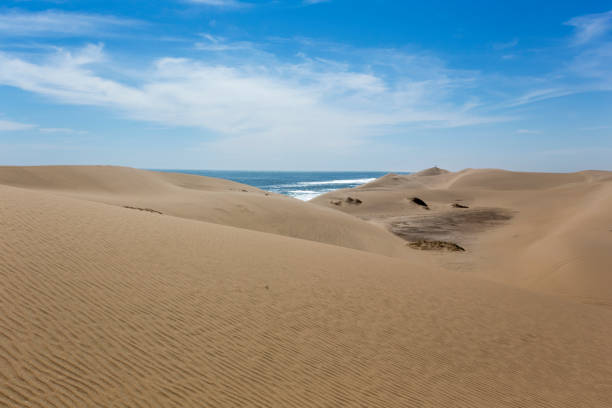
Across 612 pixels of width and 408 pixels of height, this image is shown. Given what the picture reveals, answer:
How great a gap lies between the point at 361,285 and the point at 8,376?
18.8 ft

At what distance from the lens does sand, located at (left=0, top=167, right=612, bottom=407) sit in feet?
11.5

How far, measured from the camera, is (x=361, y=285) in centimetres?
748

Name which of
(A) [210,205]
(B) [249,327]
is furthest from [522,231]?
(B) [249,327]

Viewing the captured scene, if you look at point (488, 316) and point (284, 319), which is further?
point (488, 316)

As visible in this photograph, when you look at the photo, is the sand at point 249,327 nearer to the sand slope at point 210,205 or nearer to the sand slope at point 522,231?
the sand slope at point 522,231

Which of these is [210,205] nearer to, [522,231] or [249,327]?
[249,327]

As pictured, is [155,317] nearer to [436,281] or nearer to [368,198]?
[436,281]

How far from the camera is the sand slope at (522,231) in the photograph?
1320cm

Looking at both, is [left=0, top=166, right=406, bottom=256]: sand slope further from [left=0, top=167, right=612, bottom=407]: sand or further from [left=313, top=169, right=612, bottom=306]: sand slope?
[left=0, top=167, right=612, bottom=407]: sand

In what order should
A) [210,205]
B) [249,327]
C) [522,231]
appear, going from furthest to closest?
[522,231], [210,205], [249,327]

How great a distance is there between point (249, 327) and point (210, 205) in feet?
48.7

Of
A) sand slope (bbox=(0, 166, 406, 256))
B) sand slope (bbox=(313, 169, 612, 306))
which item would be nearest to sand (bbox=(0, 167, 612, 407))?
sand slope (bbox=(313, 169, 612, 306))

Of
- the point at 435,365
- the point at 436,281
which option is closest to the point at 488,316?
the point at 436,281

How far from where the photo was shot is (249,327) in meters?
4.81
